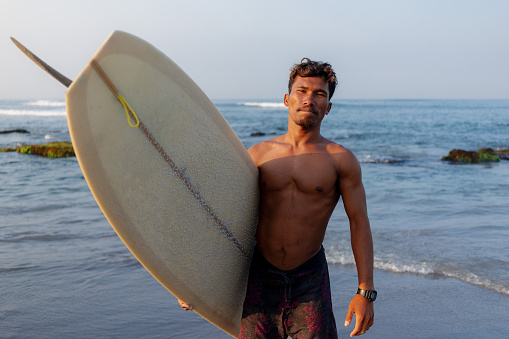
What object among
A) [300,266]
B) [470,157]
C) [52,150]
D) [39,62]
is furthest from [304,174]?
[52,150]

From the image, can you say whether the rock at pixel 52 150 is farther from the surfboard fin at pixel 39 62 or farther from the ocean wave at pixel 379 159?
the surfboard fin at pixel 39 62

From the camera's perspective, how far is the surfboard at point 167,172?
1.81 metres

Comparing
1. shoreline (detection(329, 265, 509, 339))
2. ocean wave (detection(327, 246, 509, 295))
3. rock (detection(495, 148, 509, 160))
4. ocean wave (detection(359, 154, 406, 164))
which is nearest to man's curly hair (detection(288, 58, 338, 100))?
shoreline (detection(329, 265, 509, 339))

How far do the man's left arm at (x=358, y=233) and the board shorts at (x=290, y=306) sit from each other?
12 cm

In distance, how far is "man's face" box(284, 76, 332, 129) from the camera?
206 cm

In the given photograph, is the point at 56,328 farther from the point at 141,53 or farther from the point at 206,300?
the point at 141,53

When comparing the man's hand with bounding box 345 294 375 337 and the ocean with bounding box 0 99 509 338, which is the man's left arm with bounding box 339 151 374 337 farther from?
the ocean with bounding box 0 99 509 338

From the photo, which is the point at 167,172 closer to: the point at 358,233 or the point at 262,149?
the point at 262,149

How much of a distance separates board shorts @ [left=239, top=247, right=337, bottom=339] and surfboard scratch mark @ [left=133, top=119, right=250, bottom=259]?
0.24m

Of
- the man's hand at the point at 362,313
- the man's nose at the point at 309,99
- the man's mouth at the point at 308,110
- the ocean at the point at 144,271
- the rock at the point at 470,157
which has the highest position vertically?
the man's nose at the point at 309,99

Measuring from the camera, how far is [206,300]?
7.43 feet

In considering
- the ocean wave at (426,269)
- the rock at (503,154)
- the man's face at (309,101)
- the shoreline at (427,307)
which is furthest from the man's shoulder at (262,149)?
the rock at (503,154)

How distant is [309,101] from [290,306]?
2.91 ft

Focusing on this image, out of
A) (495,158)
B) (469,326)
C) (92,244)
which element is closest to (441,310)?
(469,326)
